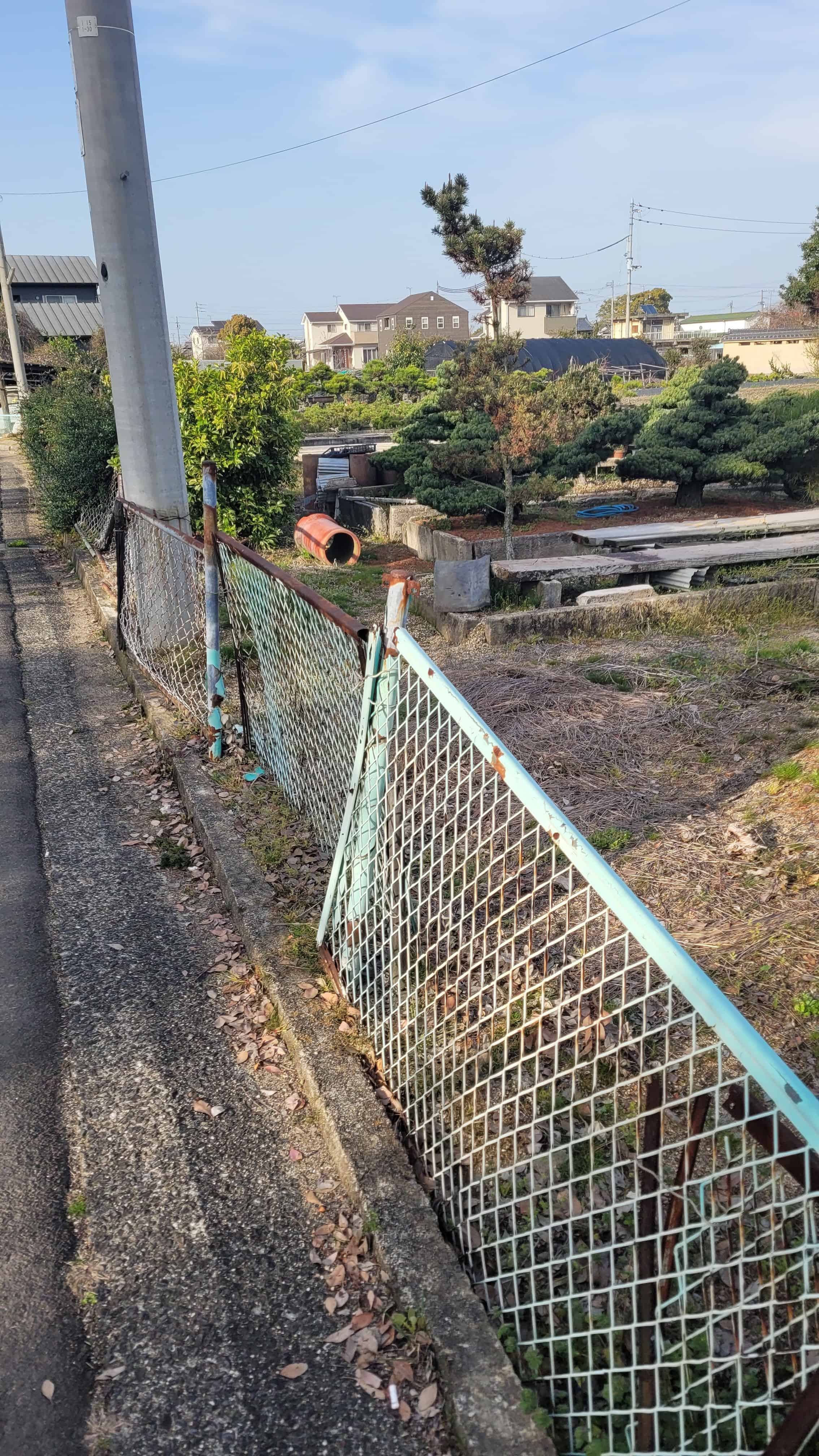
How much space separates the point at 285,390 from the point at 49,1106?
9.68 metres

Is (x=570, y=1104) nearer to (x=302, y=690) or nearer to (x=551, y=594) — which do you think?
(x=302, y=690)

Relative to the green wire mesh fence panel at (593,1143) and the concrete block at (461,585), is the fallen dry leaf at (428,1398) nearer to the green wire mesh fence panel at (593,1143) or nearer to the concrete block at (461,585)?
the green wire mesh fence panel at (593,1143)

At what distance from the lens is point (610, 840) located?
4238 mm

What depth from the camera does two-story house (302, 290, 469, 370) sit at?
8956 centimetres

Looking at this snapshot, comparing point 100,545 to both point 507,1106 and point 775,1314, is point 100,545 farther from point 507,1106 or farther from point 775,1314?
point 775,1314

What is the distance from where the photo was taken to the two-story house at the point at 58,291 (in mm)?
46812

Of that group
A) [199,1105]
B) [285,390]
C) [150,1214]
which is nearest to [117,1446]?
[150,1214]

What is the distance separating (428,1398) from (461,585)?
709cm

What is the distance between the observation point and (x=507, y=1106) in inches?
107

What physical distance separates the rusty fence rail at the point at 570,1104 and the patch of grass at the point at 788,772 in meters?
1.41

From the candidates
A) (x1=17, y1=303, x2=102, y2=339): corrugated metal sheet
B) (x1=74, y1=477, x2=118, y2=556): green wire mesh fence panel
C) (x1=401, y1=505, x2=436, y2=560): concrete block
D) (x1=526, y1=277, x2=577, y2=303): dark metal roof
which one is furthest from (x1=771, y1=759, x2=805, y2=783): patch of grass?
(x1=526, y1=277, x2=577, y2=303): dark metal roof

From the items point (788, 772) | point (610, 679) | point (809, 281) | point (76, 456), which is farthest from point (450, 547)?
point (809, 281)

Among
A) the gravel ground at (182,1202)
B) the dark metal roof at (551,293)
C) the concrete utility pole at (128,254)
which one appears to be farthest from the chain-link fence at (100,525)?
the dark metal roof at (551,293)

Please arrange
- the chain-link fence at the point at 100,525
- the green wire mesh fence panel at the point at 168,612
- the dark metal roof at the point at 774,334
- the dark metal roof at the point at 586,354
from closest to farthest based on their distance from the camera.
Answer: the green wire mesh fence panel at the point at 168,612
the chain-link fence at the point at 100,525
the dark metal roof at the point at 586,354
the dark metal roof at the point at 774,334
